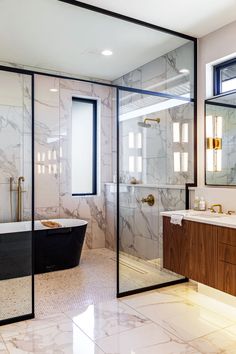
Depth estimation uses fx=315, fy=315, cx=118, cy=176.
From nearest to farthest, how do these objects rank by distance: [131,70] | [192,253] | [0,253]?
[192,253] → [0,253] → [131,70]

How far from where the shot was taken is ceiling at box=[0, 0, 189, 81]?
299 centimetres

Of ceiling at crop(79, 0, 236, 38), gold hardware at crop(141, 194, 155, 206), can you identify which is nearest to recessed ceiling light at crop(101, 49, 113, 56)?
ceiling at crop(79, 0, 236, 38)

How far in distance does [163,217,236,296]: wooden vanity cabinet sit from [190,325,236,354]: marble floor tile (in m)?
0.31

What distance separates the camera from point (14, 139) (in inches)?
126

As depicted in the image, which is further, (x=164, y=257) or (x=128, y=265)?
(x=128, y=265)

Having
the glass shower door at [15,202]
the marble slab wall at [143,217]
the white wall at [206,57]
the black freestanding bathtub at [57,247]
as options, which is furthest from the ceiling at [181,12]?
the black freestanding bathtub at [57,247]

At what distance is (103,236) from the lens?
16.7 feet

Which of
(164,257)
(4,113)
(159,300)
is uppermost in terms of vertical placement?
(4,113)

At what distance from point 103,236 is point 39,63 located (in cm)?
275

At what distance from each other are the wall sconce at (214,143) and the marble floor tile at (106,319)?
1.70m

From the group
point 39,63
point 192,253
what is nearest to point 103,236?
point 192,253

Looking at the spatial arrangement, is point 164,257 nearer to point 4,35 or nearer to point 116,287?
point 116,287

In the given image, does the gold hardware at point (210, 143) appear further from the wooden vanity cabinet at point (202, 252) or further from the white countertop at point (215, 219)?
the wooden vanity cabinet at point (202, 252)

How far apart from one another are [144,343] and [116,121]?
2.56 metres
